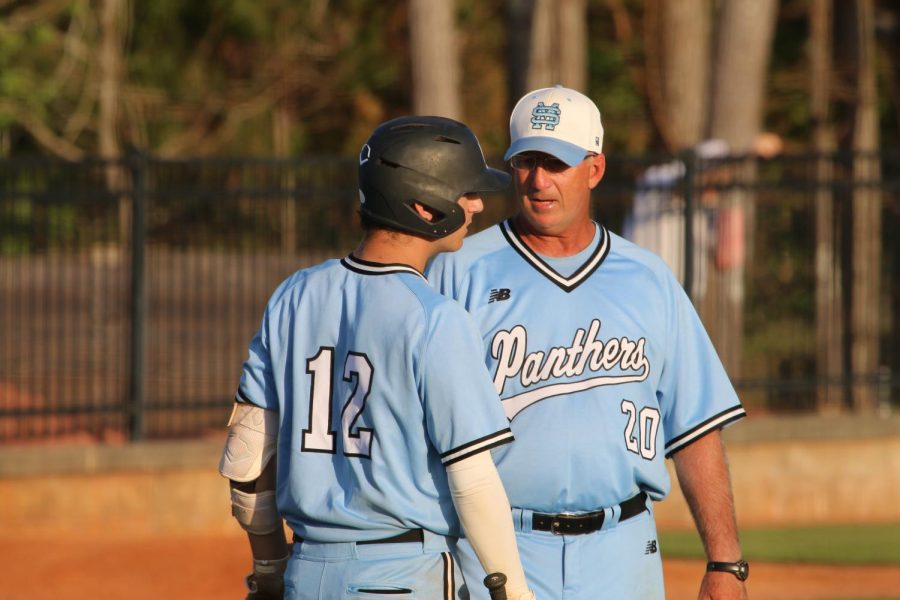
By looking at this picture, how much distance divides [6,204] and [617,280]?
23.5 feet

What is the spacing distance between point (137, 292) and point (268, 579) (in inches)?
262

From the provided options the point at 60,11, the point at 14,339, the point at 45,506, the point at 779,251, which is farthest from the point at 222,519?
the point at 60,11

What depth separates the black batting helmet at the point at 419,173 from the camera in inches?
136

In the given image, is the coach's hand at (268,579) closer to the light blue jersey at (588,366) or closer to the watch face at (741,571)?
the light blue jersey at (588,366)

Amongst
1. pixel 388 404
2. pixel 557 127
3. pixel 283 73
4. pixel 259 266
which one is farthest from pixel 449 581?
pixel 283 73

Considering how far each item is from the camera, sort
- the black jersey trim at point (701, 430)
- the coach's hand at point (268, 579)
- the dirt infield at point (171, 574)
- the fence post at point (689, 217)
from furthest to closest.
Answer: the fence post at point (689, 217), the dirt infield at point (171, 574), the black jersey trim at point (701, 430), the coach's hand at point (268, 579)

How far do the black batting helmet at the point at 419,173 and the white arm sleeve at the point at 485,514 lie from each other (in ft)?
1.86

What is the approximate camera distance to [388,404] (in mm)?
3309

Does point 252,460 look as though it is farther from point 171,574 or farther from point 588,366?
point 171,574

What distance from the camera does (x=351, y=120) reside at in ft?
105

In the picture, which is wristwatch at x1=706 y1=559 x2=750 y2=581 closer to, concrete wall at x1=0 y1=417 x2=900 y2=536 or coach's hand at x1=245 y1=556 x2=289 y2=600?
coach's hand at x1=245 y1=556 x2=289 y2=600

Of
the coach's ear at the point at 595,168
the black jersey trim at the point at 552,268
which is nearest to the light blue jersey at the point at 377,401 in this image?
the black jersey trim at the point at 552,268

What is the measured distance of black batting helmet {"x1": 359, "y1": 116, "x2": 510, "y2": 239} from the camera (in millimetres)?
3465

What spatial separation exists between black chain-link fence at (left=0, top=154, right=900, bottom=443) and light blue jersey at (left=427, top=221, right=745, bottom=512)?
20.5 feet
